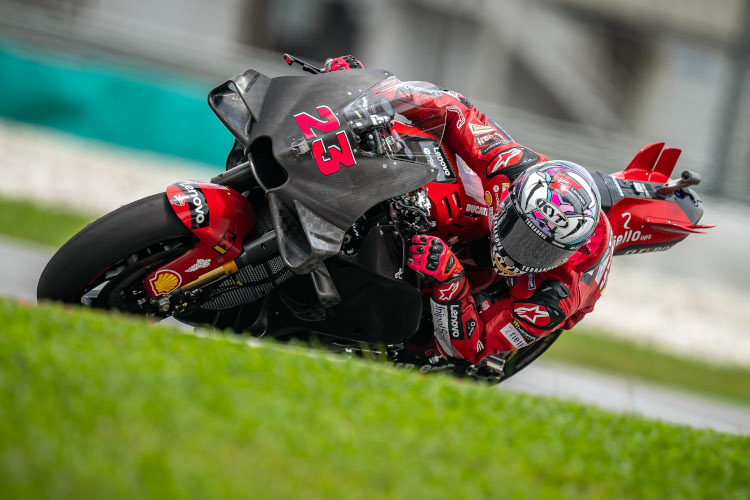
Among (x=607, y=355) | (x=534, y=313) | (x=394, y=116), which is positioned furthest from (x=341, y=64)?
(x=607, y=355)

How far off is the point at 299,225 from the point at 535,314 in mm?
1391

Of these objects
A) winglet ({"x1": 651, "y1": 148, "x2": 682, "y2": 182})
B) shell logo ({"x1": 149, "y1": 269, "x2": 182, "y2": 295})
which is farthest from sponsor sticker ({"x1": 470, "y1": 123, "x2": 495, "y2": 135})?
shell logo ({"x1": 149, "y1": 269, "x2": 182, "y2": 295})

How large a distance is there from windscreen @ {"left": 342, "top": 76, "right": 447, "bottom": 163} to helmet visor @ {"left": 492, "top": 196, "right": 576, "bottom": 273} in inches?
18.4

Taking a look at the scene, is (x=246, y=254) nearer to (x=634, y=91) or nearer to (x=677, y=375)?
(x=677, y=375)

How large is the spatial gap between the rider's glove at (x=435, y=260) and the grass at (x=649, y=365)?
4.07m

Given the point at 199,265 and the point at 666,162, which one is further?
the point at 666,162

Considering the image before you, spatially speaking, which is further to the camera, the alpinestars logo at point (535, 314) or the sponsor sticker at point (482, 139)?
the sponsor sticker at point (482, 139)

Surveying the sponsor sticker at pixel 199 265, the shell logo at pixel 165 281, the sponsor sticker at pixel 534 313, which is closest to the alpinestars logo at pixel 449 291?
the sponsor sticker at pixel 534 313

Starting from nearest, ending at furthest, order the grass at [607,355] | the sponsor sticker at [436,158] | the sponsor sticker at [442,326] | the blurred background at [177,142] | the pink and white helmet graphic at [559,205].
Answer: the pink and white helmet graphic at [559,205], the sponsor sticker at [436,158], the sponsor sticker at [442,326], the grass at [607,355], the blurred background at [177,142]

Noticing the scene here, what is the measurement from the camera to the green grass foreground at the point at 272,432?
7.35ft

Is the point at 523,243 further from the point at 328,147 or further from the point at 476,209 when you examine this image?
the point at 328,147

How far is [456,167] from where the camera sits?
4289 millimetres

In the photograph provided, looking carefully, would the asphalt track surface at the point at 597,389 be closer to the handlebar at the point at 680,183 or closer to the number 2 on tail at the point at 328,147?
the handlebar at the point at 680,183

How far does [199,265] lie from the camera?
3689 mm
